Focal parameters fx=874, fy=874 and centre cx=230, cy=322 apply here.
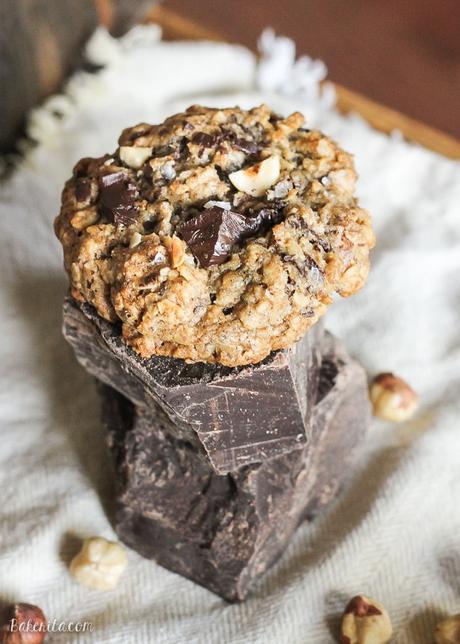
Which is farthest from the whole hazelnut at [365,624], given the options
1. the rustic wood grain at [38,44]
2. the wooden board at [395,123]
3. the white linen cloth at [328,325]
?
the rustic wood grain at [38,44]

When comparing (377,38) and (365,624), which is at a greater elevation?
(377,38)

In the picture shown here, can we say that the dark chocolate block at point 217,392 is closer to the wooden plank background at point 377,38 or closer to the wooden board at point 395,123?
the wooden board at point 395,123

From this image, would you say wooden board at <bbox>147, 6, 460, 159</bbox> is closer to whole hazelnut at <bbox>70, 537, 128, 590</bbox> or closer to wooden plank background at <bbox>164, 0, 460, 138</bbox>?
wooden plank background at <bbox>164, 0, 460, 138</bbox>

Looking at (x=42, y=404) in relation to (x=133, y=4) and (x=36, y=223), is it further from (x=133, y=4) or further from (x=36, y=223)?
(x=133, y=4)

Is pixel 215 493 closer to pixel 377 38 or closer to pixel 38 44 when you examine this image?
pixel 38 44

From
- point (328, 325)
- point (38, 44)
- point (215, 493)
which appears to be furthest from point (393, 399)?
point (38, 44)
